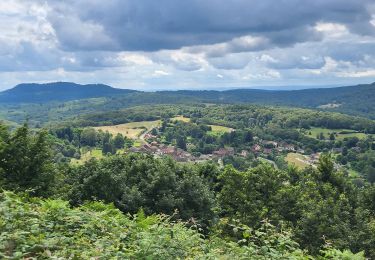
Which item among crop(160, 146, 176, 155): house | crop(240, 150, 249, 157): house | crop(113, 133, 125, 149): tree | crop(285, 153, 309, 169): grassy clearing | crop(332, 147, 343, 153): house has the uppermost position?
crop(113, 133, 125, 149): tree

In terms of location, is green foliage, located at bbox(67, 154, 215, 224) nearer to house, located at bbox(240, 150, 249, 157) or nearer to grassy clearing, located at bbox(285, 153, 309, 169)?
grassy clearing, located at bbox(285, 153, 309, 169)

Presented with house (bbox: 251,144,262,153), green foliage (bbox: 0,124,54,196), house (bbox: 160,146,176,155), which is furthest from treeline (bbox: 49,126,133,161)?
green foliage (bbox: 0,124,54,196)

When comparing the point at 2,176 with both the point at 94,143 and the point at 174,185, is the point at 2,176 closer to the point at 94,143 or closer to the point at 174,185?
the point at 174,185

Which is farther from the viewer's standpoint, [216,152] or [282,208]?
[216,152]

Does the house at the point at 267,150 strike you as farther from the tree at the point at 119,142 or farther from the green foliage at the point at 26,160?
the green foliage at the point at 26,160

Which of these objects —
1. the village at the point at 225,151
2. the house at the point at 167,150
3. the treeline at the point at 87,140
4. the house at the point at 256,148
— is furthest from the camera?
the house at the point at 256,148

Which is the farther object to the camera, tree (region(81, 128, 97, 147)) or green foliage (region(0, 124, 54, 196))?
tree (region(81, 128, 97, 147))

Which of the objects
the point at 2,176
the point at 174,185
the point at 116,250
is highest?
the point at 116,250

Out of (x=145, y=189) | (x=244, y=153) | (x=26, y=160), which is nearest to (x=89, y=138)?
(x=244, y=153)

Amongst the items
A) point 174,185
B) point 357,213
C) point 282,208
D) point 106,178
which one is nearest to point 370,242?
point 357,213

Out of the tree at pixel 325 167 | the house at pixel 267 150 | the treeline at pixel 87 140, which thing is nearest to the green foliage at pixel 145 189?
the tree at pixel 325 167

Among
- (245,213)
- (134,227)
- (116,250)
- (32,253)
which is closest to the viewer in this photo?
(32,253)
